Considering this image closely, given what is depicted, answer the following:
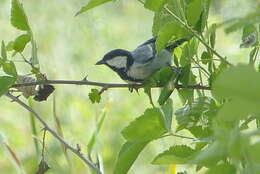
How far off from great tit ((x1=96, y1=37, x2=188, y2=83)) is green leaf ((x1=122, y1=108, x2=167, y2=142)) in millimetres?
726

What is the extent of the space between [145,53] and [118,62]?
122 millimetres

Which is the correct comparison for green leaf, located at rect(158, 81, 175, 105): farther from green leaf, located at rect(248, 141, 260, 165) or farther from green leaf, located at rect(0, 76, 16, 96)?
green leaf, located at rect(248, 141, 260, 165)

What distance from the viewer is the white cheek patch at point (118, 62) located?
1918mm

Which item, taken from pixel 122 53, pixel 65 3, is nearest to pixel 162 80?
pixel 122 53

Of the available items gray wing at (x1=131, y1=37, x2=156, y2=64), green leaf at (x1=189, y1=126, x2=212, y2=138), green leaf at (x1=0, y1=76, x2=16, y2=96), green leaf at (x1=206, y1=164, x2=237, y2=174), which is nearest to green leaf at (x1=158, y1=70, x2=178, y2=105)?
green leaf at (x1=189, y1=126, x2=212, y2=138)

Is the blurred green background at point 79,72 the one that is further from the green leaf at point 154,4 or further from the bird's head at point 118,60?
the green leaf at point 154,4

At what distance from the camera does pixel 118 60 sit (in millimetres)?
1926

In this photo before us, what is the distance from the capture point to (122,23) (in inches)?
197

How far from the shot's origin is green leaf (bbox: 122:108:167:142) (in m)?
0.70

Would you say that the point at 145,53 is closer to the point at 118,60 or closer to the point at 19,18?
the point at 118,60

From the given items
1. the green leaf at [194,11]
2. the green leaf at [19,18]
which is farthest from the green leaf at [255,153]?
the green leaf at [19,18]

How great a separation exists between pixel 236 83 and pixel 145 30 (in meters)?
4.44

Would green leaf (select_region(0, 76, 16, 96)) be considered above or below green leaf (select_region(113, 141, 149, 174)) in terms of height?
above

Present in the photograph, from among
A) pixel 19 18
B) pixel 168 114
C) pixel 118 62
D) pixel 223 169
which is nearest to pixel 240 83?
pixel 223 169
